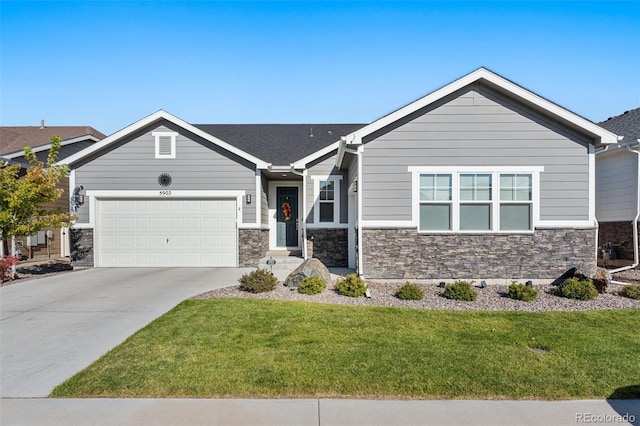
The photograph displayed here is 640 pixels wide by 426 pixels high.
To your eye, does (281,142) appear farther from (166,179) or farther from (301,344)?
(301,344)

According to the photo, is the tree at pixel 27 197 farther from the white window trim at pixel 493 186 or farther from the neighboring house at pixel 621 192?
the neighboring house at pixel 621 192

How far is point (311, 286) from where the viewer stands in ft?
28.0

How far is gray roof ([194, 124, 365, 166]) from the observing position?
1441cm

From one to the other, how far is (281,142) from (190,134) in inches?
152

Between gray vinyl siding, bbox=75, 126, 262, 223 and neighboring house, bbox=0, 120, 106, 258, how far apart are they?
334cm

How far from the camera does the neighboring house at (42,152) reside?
15.1 metres

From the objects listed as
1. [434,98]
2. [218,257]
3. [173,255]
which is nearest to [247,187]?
[218,257]

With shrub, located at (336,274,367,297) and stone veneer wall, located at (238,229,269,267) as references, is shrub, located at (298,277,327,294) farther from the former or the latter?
stone veneer wall, located at (238,229,269,267)

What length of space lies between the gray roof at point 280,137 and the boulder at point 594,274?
8.73m

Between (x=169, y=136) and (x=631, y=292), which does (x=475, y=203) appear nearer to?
(x=631, y=292)

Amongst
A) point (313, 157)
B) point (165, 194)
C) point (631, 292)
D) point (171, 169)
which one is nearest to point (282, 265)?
point (313, 157)

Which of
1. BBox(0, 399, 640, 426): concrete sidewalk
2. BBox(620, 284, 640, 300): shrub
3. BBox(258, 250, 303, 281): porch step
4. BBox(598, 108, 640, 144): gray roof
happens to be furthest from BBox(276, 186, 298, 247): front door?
BBox(0, 399, 640, 426): concrete sidewalk

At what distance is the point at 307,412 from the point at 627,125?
14.5 metres

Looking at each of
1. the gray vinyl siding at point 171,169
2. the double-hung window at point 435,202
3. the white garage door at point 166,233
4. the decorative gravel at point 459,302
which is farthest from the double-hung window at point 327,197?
the decorative gravel at point 459,302
